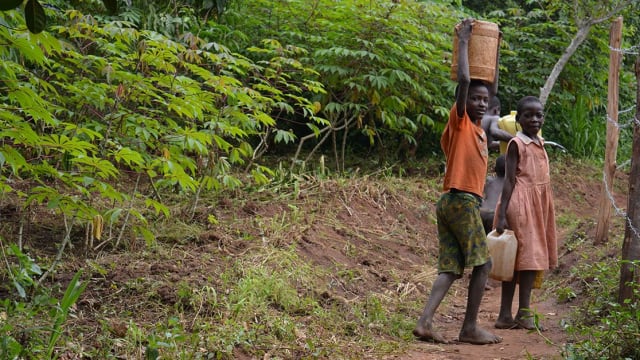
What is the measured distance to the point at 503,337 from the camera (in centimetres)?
483

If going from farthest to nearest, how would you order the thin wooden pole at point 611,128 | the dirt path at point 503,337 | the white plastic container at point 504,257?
the thin wooden pole at point 611,128, the white plastic container at point 504,257, the dirt path at point 503,337

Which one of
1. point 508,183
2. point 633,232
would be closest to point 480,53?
point 508,183

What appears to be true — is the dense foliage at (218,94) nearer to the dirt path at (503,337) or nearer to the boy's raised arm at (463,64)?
the boy's raised arm at (463,64)

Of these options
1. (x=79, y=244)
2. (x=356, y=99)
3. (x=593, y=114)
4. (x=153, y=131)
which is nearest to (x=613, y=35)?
(x=356, y=99)

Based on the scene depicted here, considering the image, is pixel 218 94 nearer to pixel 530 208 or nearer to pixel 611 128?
pixel 530 208

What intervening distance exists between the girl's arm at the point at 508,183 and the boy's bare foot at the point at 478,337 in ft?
2.74

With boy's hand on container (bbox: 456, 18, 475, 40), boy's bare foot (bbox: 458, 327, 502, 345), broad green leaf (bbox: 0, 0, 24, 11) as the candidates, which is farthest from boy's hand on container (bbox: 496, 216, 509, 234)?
broad green leaf (bbox: 0, 0, 24, 11)

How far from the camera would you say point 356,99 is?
878 cm

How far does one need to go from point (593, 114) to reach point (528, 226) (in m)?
9.29

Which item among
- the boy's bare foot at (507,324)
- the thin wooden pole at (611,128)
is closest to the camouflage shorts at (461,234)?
the boy's bare foot at (507,324)

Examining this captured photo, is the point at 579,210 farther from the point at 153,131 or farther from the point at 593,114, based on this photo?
the point at 153,131

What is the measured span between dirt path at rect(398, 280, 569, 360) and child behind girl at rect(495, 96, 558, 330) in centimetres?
23

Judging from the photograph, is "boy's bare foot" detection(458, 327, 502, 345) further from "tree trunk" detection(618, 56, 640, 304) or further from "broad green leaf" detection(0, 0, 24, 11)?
"broad green leaf" detection(0, 0, 24, 11)

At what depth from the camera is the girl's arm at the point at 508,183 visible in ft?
16.7
